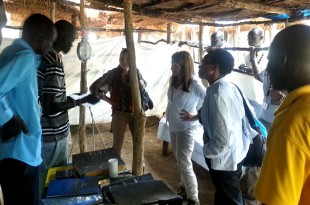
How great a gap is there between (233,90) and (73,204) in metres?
1.48

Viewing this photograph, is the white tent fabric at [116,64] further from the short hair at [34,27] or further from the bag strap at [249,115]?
the short hair at [34,27]

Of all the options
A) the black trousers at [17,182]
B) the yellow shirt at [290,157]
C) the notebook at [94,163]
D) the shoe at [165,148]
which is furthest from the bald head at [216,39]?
the yellow shirt at [290,157]

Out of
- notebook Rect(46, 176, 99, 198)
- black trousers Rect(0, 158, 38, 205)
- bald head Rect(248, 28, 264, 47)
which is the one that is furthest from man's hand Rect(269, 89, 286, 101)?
black trousers Rect(0, 158, 38, 205)

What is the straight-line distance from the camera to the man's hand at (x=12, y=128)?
5.26 feet

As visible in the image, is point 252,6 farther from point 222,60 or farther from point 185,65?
point 222,60

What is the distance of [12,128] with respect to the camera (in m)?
1.61

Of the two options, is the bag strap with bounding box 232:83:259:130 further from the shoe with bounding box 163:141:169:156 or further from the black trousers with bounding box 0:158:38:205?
the shoe with bounding box 163:141:169:156

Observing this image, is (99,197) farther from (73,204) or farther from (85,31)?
(85,31)

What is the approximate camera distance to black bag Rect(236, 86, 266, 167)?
7.90ft

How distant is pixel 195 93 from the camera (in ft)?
10.5

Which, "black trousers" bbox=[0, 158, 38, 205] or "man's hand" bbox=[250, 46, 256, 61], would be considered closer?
"black trousers" bbox=[0, 158, 38, 205]

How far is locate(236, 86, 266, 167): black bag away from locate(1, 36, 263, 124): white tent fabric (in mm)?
3017

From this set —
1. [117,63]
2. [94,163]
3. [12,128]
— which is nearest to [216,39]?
[117,63]

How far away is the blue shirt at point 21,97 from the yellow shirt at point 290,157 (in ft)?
4.41
